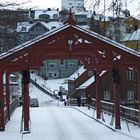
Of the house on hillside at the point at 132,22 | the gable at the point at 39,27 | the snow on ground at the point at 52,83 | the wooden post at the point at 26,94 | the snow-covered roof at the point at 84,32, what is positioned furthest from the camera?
the gable at the point at 39,27

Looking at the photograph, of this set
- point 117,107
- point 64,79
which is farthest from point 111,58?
point 64,79

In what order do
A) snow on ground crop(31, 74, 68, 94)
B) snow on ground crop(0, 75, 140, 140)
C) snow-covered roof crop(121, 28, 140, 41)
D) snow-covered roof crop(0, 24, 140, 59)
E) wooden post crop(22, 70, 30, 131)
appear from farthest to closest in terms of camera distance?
snow on ground crop(31, 74, 68, 94) < snow-covered roof crop(0, 24, 140, 59) < wooden post crop(22, 70, 30, 131) < snow on ground crop(0, 75, 140, 140) < snow-covered roof crop(121, 28, 140, 41)

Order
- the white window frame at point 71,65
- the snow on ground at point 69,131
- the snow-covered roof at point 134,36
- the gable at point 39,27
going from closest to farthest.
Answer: the snow-covered roof at point 134,36 < the snow on ground at point 69,131 < the gable at point 39,27 < the white window frame at point 71,65

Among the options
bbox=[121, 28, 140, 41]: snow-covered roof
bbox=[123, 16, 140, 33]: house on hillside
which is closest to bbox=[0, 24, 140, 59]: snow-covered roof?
bbox=[121, 28, 140, 41]: snow-covered roof

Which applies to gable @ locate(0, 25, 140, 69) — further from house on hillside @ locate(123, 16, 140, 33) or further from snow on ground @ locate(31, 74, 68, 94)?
snow on ground @ locate(31, 74, 68, 94)

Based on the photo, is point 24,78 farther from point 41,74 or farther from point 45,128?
point 41,74

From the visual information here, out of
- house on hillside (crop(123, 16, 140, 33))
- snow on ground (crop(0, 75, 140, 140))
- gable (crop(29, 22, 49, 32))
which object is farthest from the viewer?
gable (crop(29, 22, 49, 32))

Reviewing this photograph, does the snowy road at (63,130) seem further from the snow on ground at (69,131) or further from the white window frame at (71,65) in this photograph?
the white window frame at (71,65)

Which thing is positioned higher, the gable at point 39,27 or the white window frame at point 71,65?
the gable at point 39,27


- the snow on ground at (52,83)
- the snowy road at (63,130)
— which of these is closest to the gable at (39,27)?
the snow on ground at (52,83)

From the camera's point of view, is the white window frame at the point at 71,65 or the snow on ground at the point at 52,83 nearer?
the snow on ground at the point at 52,83

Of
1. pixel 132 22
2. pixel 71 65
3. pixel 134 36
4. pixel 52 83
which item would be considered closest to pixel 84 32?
pixel 134 36

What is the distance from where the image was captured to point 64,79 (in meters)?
113

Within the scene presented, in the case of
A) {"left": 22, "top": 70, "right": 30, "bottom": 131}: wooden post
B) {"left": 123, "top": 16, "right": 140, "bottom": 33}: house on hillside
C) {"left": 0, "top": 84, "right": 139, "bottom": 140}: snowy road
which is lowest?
{"left": 0, "top": 84, "right": 139, "bottom": 140}: snowy road
